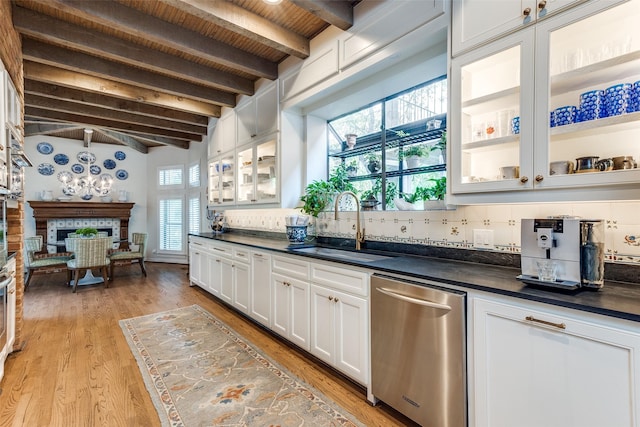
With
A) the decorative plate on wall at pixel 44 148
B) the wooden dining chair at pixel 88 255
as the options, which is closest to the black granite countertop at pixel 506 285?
the wooden dining chair at pixel 88 255

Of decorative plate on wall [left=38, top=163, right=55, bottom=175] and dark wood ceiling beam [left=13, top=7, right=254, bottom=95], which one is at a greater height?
dark wood ceiling beam [left=13, top=7, right=254, bottom=95]

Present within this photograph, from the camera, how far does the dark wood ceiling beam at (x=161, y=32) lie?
8.14ft

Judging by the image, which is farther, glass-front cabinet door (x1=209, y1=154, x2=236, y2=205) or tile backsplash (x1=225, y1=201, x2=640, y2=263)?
glass-front cabinet door (x1=209, y1=154, x2=236, y2=205)

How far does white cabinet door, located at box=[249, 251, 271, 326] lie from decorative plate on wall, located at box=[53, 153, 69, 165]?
6467mm

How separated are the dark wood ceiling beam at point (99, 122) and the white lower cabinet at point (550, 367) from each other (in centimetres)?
664

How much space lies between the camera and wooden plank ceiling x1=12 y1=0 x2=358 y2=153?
260 centimetres

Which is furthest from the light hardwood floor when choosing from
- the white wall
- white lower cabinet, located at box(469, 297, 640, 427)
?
the white wall

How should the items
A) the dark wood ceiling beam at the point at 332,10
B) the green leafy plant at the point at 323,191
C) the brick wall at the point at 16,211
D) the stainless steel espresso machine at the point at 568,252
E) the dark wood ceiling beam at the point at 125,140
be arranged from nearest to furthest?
the stainless steel espresso machine at the point at 568,252, the dark wood ceiling beam at the point at 332,10, the brick wall at the point at 16,211, the green leafy plant at the point at 323,191, the dark wood ceiling beam at the point at 125,140

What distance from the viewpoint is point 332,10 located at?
2479mm

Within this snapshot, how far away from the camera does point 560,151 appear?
5.08 feet

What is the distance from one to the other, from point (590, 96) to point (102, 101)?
5604mm

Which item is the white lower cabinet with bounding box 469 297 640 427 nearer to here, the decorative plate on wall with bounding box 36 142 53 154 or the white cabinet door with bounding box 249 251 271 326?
the white cabinet door with bounding box 249 251 271 326

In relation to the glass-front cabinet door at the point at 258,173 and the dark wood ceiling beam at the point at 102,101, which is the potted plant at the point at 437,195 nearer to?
the glass-front cabinet door at the point at 258,173

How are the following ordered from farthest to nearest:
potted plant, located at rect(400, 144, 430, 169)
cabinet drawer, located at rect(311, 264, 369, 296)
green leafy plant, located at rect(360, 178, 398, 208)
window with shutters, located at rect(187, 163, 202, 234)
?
1. window with shutters, located at rect(187, 163, 202, 234)
2. green leafy plant, located at rect(360, 178, 398, 208)
3. potted plant, located at rect(400, 144, 430, 169)
4. cabinet drawer, located at rect(311, 264, 369, 296)
